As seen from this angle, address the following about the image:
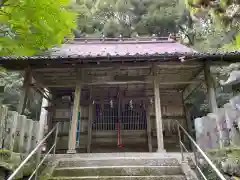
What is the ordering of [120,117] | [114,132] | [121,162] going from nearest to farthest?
[121,162] → [114,132] → [120,117]

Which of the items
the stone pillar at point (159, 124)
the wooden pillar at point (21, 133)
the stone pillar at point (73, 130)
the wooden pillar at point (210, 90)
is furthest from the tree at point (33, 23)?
the wooden pillar at point (210, 90)

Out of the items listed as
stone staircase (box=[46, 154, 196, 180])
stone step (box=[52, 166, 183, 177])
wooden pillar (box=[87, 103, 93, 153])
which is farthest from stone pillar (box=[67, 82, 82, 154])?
wooden pillar (box=[87, 103, 93, 153])

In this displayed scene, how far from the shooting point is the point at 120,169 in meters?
5.39

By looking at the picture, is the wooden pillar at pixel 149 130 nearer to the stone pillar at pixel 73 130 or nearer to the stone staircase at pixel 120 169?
the stone pillar at pixel 73 130

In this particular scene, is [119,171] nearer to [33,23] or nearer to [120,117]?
[33,23]

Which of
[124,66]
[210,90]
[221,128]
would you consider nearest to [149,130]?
[210,90]

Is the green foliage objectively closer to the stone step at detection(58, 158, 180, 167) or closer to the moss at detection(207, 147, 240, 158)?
the stone step at detection(58, 158, 180, 167)

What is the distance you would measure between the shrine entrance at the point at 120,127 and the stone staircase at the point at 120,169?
481 centimetres

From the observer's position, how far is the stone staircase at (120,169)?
16.6 ft

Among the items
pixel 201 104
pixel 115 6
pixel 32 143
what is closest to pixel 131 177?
pixel 32 143

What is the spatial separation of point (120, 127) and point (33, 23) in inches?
315

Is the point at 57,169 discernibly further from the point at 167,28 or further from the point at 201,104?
the point at 167,28

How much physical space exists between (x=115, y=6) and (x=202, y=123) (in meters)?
18.6

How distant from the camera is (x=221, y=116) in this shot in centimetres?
494
